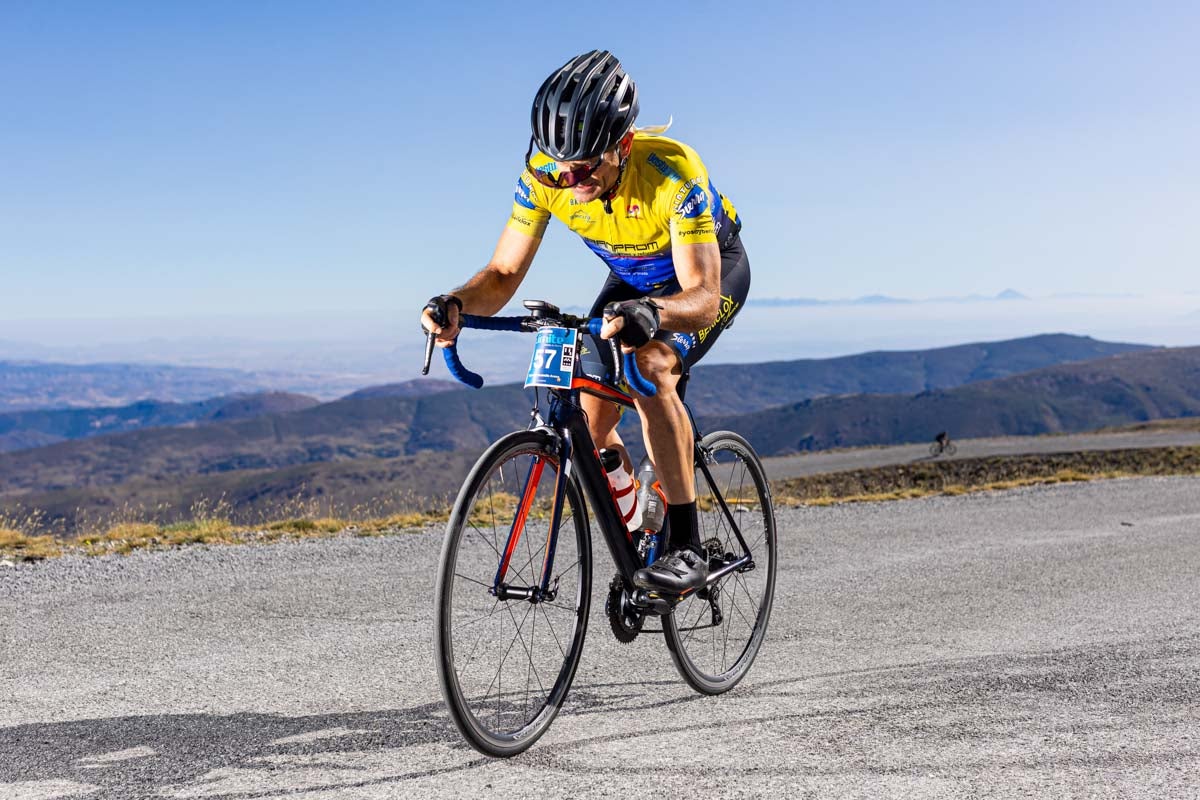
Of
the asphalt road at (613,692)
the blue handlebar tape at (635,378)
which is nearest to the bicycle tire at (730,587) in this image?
the asphalt road at (613,692)

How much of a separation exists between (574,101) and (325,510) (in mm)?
9696

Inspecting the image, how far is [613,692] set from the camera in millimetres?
4770

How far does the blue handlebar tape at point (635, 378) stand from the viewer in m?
3.72

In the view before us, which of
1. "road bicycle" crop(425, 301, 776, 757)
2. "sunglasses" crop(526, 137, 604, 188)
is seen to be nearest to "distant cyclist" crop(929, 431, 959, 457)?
"road bicycle" crop(425, 301, 776, 757)

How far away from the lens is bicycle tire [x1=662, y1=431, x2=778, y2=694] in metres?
4.85

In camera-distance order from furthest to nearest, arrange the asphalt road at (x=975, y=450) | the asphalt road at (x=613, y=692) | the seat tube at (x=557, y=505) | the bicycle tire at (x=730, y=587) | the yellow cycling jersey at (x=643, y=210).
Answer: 1. the asphalt road at (x=975, y=450)
2. the bicycle tire at (x=730, y=587)
3. the yellow cycling jersey at (x=643, y=210)
4. the seat tube at (x=557, y=505)
5. the asphalt road at (x=613, y=692)

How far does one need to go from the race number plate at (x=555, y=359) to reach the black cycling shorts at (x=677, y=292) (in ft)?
0.57

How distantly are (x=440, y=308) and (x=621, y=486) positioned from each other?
107cm

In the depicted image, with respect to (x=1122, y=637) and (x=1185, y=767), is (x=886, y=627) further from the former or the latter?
(x=1185, y=767)

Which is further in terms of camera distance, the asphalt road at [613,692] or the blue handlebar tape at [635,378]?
the blue handlebar tape at [635,378]

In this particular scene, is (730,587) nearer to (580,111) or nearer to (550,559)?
(550,559)

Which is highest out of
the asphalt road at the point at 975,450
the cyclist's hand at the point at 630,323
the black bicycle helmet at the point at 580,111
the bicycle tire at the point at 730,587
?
the black bicycle helmet at the point at 580,111

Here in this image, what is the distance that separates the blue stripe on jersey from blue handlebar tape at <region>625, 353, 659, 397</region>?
29.8 inches

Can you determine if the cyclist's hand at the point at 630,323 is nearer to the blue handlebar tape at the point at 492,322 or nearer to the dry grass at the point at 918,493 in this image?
the blue handlebar tape at the point at 492,322
